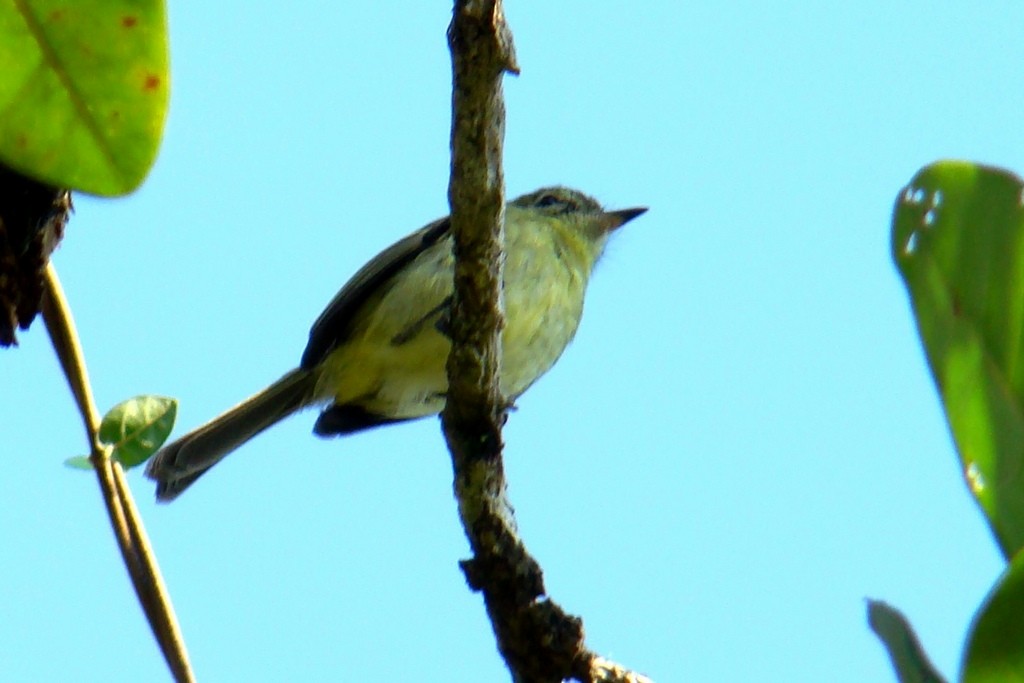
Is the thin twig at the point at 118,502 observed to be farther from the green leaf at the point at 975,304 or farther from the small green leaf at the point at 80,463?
the green leaf at the point at 975,304

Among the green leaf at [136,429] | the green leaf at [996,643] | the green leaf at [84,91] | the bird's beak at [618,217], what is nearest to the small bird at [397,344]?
the bird's beak at [618,217]

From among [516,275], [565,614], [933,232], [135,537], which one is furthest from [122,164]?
[516,275]

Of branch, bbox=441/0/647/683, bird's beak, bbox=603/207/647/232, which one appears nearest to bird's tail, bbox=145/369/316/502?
bird's beak, bbox=603/207/647/232

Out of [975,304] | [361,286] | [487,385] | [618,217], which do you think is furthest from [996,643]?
[618,217]

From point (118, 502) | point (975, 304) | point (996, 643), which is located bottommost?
point (996, 643)

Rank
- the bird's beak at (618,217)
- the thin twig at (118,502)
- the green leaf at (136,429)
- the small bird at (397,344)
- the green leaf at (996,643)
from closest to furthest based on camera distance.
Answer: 1. the green leaf at (996,643)
2. the thin twig at (118,502)
3. the green leaf at (136,429)
4. the small bird at (397,344)
5. the bird's beak at (618,217)

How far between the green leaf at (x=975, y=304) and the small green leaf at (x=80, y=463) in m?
1.31

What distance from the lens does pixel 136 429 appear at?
1.97m

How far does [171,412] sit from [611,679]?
3.17ft

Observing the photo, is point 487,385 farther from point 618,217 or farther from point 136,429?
point 618,217

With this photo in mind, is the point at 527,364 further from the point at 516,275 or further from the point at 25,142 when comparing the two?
the point at 25,142

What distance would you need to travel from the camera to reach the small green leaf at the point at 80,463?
197cm

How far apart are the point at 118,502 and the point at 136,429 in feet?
0.38

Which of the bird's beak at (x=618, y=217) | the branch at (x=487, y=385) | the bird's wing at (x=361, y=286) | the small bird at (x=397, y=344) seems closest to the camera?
the branch at (x=487, y=385)
